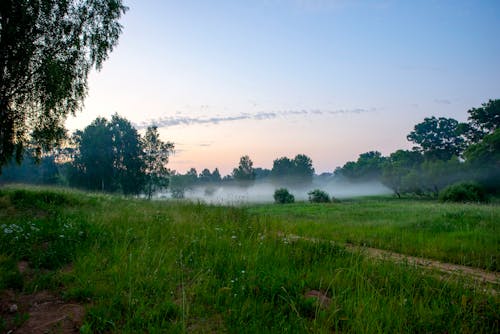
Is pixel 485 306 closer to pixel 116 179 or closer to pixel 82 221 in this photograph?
pixel 82 221

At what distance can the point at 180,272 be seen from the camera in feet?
16.4

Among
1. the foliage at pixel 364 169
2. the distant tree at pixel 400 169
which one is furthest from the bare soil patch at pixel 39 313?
the foliage at pixel 364 169

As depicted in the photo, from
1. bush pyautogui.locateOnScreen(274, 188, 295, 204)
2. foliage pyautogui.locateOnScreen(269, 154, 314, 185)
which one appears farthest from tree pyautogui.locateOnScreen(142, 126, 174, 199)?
foliage pyautogui.locateOnScreen(269, 154, 314, 185)

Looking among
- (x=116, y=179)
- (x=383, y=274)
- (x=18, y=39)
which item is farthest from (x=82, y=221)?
(x=116, y=179)

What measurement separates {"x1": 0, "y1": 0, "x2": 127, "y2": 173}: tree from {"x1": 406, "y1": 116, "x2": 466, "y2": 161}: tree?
86.2 meters

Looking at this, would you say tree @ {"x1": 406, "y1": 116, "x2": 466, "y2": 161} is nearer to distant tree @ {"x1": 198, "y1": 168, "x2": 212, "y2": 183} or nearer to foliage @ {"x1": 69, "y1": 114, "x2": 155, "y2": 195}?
foliage @ {"x1": 69, "y1": 114, "x2": 155, "y2": 195}

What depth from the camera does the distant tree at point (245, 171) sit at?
123 meters

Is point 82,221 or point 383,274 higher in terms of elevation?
point 82,221

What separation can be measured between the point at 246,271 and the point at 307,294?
1.10 m

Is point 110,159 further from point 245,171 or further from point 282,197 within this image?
point 245,171

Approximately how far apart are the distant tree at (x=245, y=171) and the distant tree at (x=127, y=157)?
58.0 meters

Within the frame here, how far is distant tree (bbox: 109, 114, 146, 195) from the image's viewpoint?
209ft

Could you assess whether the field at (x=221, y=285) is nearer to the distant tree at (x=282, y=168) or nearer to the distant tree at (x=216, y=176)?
the distant tree at (x=282, y=168)

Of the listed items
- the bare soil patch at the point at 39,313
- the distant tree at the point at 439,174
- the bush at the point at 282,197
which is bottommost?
the bush at the point at 282,197
